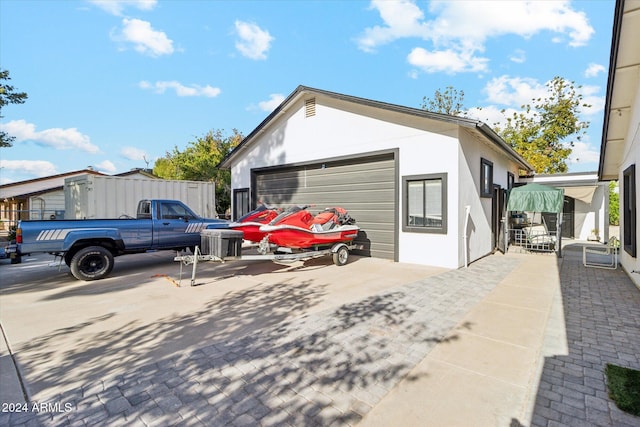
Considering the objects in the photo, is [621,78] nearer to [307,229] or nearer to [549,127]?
[307,229]

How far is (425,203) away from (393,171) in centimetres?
142

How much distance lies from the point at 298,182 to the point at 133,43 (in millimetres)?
7291

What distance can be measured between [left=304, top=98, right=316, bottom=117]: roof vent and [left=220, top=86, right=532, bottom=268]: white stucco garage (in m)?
0.04

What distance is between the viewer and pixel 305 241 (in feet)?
25.2

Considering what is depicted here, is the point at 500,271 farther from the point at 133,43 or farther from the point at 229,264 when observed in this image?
the point at 133,43

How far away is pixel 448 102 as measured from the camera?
1257 inches

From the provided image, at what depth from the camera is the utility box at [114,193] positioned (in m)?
10.6

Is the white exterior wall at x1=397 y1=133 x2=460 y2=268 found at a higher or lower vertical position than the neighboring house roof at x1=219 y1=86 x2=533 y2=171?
lower

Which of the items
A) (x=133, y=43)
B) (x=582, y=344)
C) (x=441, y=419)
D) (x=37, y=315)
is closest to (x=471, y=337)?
(x=582, y=344)

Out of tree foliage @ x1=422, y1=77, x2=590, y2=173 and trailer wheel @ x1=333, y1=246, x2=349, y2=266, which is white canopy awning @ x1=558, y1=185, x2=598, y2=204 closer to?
tree foliage @ x1=422, y1=77, x2=590, y2=173

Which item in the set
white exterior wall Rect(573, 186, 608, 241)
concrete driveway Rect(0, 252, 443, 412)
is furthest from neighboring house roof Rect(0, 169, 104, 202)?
white exterior wall Rect(573, 186, 608, 241)

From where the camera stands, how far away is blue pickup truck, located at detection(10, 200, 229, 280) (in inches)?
249

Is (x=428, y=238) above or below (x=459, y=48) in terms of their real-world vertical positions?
below

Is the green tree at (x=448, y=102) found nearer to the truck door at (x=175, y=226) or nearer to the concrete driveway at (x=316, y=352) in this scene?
the concrete driveway at (x=316, y=352)
